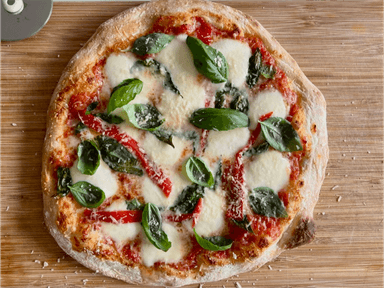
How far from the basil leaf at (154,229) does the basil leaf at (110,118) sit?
1.96ft

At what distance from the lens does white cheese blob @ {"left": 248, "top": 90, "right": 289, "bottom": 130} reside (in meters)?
2.91

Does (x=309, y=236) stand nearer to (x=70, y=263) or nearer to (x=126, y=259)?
(x=126, y=259)

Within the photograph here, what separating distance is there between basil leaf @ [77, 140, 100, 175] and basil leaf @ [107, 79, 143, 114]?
0.87 ft

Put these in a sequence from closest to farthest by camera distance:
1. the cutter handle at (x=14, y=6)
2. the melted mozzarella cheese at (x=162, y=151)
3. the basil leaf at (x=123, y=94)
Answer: the basil leaf at (x=123, y=94)
the melted mozzarella cheese at (x=162, y=151)
the cutter handle at (x=14, y=6)

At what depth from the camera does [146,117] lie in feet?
9.42

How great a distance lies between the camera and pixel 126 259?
2891 millimetres

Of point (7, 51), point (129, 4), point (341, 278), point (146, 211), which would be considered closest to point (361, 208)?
point (341, 278)

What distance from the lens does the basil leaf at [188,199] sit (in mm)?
2871

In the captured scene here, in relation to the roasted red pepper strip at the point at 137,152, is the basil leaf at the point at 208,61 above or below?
above

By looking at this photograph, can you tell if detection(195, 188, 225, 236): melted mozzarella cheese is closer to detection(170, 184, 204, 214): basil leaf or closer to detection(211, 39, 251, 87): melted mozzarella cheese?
detection(170, 184, 204, 214): basil leaf

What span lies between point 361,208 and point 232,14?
1742mm

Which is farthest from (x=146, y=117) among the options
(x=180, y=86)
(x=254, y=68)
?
(x=254, y=68)

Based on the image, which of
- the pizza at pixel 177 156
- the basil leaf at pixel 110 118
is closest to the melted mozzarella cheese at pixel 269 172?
the pizza at pixel 177 156

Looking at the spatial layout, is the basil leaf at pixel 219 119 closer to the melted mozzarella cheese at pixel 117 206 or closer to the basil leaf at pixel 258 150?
the basil leaf at pixel 258 150
